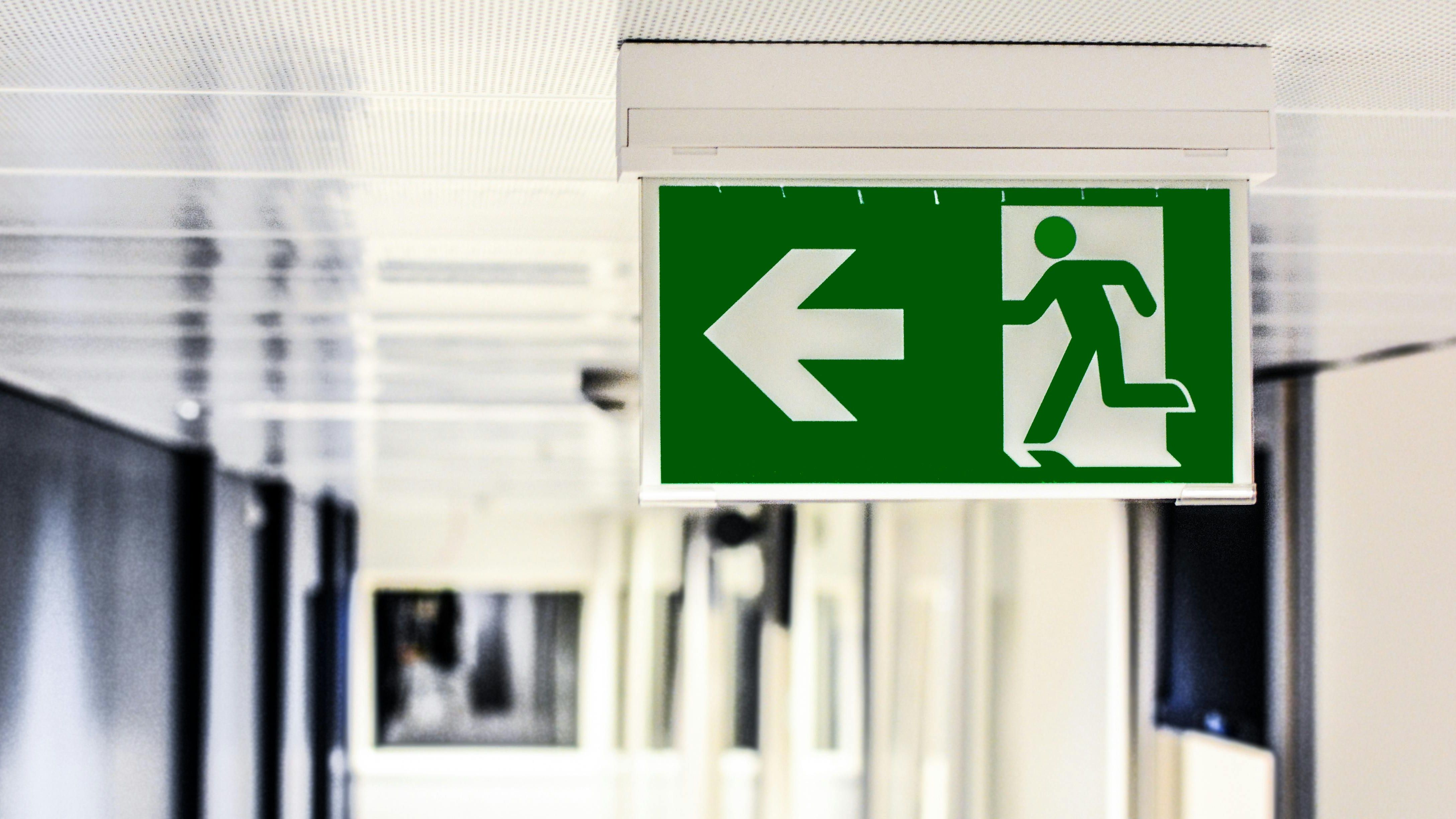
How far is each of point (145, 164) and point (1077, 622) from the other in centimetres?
432

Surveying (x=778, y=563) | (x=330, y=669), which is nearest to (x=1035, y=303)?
(x=778, y=563)

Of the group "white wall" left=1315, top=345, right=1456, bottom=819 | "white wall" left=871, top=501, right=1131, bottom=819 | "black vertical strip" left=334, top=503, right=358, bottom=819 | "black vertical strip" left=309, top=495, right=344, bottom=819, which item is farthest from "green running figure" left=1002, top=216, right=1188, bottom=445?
"black vertical strip" left=334, top=503, right=358, bottom=819

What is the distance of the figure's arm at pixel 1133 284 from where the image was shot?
166cm

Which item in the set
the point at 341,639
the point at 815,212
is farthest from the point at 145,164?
the point at 341,639

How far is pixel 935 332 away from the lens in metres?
1.64

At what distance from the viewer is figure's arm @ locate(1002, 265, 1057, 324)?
165 cm

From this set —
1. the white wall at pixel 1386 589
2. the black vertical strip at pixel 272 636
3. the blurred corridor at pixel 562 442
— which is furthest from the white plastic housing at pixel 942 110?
the black vertical strip at pixel 272 636

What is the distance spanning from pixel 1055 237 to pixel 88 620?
393cm

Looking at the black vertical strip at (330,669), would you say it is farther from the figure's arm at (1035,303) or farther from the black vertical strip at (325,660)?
the figure's arm at (1035,303)

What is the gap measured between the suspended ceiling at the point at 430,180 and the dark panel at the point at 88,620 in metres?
0.38

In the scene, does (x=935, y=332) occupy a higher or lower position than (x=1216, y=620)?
higher

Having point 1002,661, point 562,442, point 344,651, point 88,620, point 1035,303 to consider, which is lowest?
point 344,651

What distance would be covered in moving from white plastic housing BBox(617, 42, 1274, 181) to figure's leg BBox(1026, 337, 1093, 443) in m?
0.20

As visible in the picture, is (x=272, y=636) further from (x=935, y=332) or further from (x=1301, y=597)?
(x=935, y=332)
